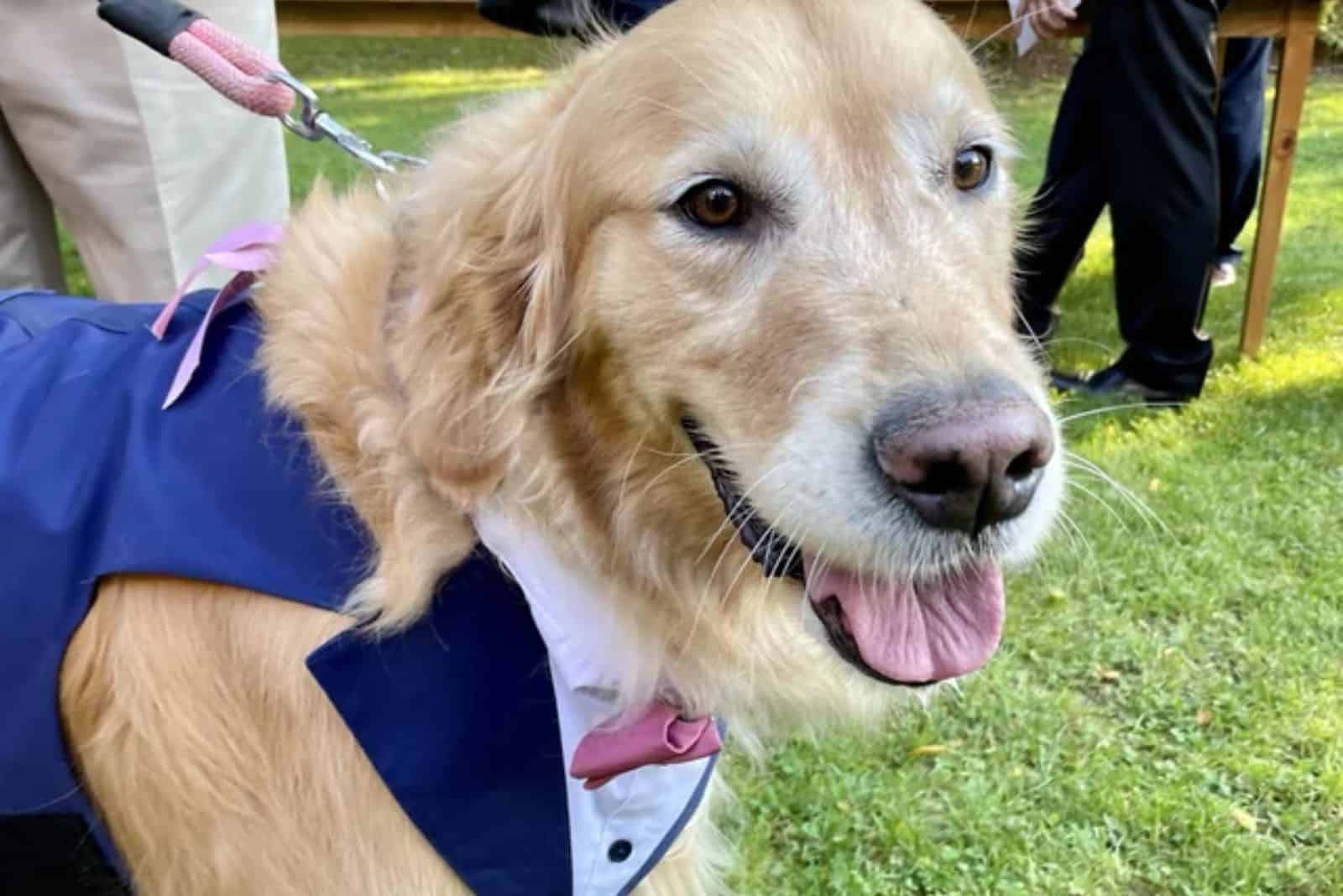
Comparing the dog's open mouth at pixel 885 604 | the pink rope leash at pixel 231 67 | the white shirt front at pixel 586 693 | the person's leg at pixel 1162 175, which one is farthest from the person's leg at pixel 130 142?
the person's leg at pixel 1162 175

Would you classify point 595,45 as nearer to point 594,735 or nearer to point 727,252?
point 727,252

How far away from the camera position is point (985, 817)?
3012 mm

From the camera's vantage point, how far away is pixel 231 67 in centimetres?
241

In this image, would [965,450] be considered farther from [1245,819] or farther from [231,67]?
[1245,819]

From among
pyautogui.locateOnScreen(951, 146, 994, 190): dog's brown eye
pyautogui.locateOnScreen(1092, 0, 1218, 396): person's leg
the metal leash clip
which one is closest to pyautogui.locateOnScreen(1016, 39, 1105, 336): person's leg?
pyautogui.locateOnScreen(1092, 0, 1218, 396): person's leg

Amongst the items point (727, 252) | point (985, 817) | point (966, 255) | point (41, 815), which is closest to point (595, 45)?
point (727, 252)

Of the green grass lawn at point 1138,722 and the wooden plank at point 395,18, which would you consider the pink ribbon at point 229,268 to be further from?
the wooden plank at point 395,18

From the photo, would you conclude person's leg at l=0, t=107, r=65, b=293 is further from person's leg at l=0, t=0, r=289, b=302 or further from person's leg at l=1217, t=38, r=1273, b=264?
person's leg at l=1217, t=38, r=1273, b=264

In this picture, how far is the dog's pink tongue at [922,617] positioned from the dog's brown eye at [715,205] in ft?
1.88

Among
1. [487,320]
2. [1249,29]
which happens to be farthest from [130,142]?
[1249,29]

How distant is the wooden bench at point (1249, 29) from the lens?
5238 millimetres

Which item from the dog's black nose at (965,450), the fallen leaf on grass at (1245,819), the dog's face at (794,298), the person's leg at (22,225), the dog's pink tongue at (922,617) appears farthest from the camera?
the person's leg at (22,225)

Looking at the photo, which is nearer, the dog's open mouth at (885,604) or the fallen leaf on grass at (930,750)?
the dog's open mouth at (885,604)

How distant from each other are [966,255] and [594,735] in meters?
0.98
